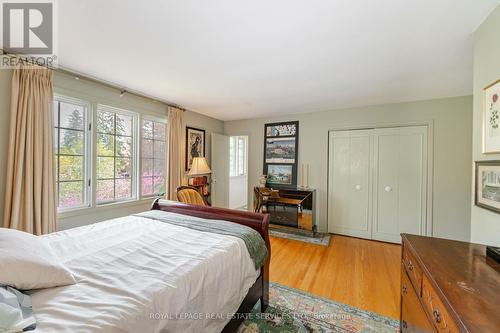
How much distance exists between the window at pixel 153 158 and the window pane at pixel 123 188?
186 millimetres

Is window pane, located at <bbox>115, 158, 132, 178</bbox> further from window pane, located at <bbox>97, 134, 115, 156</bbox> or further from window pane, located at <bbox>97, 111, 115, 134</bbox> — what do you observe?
window pane, located at <bbox>97, 111, 115, 134</bbox>

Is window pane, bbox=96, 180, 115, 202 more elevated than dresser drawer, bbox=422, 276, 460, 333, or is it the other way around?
window pane, bbox=96, 180, 115, 202

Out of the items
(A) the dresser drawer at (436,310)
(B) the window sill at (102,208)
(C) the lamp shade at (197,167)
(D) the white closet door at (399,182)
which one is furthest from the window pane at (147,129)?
(D) the white closet door at (399,182)

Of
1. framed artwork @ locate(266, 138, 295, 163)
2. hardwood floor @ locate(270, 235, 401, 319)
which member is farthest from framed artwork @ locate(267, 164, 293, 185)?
hardwood floor @ locate(270, 235, 401, 319)

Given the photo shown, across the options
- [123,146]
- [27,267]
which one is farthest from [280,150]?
[27,267]

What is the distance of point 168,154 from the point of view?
12.0 ft

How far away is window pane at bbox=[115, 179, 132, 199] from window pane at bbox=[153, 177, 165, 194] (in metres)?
0.42

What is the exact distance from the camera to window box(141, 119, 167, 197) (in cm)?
346

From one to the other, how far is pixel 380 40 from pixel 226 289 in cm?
225

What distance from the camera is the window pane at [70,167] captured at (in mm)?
2582

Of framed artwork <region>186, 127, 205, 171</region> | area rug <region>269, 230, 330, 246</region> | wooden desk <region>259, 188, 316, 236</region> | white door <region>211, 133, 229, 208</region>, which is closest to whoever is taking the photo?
area rug <region>269, 230, 330, 246</region>

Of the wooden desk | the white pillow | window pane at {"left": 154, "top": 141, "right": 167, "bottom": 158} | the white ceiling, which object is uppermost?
the white ceiling

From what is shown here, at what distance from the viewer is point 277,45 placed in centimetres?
186

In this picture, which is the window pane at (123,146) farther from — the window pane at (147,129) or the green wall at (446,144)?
the green wall at (446,144)
